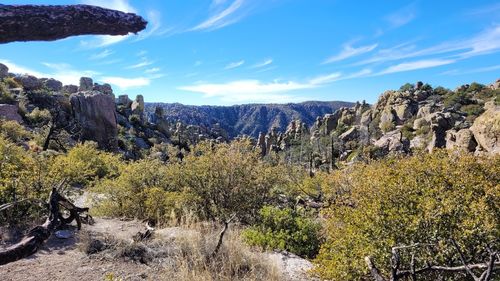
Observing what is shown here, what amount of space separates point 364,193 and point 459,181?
1.49 meters

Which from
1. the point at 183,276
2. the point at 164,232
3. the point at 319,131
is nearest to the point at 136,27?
the point at 183,276

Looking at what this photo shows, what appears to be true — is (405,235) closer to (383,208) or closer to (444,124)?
(383,208)

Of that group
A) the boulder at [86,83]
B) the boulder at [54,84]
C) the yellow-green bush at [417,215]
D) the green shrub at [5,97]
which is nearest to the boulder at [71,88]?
the boulder at [54,84]

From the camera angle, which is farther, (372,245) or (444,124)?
(444,124)

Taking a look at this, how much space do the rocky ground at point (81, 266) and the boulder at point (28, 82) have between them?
4102cm

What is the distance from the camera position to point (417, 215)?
5.80 metres

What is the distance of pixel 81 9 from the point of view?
2102mm

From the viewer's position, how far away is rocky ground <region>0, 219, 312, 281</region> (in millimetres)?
6391

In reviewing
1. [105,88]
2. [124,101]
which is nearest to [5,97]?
[124,101]

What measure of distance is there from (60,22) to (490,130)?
20.8 metres

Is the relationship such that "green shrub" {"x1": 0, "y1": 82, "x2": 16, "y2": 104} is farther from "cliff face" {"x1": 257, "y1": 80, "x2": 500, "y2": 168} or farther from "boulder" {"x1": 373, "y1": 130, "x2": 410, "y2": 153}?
"boulder" {"x1": 373, "y1": 130, "x2": 410, "y2": 153}

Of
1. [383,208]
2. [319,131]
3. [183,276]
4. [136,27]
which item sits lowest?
[319,131]

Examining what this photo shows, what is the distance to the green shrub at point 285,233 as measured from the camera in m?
8.69

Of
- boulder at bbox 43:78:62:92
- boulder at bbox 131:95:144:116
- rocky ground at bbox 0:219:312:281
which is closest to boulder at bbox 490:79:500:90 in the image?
boulder at bbox 131:95:144:116
